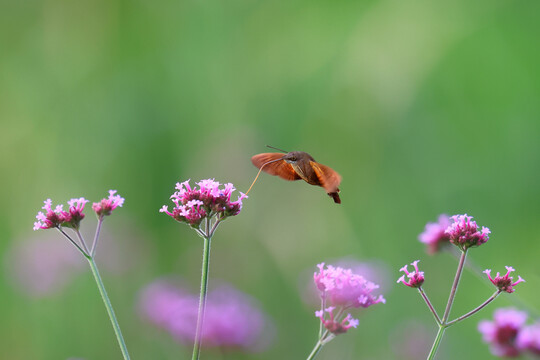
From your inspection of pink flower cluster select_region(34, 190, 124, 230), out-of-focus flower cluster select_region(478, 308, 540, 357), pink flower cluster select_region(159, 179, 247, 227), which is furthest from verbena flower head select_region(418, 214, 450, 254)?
pink flower cluster select_region(34, 190, 124, 230)

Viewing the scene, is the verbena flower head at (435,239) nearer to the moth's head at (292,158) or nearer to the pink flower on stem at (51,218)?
the moth's head at (292,158)

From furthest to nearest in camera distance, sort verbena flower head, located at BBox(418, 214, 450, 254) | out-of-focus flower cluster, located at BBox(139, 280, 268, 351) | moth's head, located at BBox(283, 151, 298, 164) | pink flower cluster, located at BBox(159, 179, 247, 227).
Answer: out-of-focus flower cluster, located at BBox(139, 280, 268, 351)
verbena flower head, located at BBox(418, 214, 450, 254)
moth's head, located at BBox(283, 151, 298, 164)
pink flower cluster, located at BBox(159, 179, 247, 227)

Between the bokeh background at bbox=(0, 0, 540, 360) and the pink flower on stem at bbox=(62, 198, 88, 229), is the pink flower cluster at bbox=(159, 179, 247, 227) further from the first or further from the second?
the bokeh background at bbox=(0, 0, 540, 360)

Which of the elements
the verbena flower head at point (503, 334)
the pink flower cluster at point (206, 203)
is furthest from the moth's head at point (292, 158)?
the verbena flower head at point (503, 334)

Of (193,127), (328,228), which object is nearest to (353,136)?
(328,228)

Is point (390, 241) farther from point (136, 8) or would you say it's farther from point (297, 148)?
point (136, 8)

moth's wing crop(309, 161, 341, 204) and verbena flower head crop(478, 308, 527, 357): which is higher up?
moth's wing crop(309, 161, 341, 204)

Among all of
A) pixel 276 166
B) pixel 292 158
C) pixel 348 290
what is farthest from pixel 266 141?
pixel 348 290
